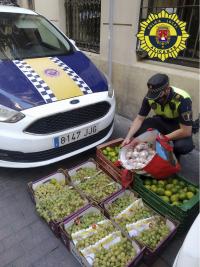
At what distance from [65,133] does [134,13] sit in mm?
2501

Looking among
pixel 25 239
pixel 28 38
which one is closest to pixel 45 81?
pixel 28 38

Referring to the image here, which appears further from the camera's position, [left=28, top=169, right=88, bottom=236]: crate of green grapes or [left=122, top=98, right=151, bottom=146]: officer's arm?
[left=122, top=98, right=151, bottom=146]: officer's arm

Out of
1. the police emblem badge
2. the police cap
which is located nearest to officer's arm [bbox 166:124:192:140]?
the police cap

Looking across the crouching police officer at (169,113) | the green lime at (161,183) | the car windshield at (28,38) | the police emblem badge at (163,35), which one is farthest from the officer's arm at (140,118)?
the car windshield at (28,38)

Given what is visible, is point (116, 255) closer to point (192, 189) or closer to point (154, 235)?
point (154, 235)

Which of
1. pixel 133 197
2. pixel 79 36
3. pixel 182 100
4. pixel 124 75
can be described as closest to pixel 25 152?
pixel 133 197

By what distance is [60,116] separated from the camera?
9.04 feet

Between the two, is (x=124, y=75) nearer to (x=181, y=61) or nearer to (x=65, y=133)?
(x=181, y=61)

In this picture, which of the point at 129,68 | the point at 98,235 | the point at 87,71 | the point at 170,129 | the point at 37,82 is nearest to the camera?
the point at 98,235

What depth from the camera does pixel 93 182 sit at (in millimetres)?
2785

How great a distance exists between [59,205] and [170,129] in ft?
5.13

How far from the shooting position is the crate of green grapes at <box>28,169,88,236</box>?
2.38 m

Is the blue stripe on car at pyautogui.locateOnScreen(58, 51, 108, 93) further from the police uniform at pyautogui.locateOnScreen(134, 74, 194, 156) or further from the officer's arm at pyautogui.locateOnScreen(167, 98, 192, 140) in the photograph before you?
the officer's arm at pyautogui.locateOnScreen(167, 98, 192, 140)

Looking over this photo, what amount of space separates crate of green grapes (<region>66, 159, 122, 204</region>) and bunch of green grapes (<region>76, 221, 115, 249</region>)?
0.31 m
